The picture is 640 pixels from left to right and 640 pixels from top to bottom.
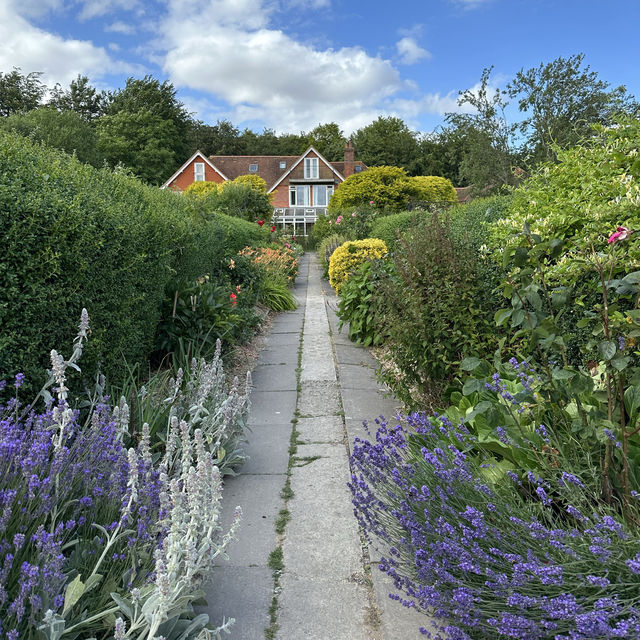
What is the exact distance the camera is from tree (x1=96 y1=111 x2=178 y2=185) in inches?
1540

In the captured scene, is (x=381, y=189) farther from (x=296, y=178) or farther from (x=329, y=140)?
(x=329, y=140)

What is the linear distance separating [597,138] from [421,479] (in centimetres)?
320

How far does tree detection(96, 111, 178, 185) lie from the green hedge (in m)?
37.4

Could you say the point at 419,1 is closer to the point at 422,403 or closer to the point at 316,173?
the point at 422,403

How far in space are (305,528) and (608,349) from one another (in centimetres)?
178

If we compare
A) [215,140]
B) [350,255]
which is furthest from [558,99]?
[215,140]

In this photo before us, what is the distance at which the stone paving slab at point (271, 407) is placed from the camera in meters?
4.50

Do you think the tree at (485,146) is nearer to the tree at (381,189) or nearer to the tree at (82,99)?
the tree at (381,189)

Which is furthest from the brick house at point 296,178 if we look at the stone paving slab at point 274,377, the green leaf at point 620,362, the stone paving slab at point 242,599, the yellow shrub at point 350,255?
the green leaf at point 620,362

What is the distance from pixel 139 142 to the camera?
4162 cm

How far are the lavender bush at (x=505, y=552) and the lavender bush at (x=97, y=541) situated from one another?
28.2 inches

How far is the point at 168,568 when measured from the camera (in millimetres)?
1551

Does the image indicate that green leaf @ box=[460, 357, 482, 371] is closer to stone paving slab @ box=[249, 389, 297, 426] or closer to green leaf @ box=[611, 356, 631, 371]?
green leaf @ box=[611, 356, 631, 371]

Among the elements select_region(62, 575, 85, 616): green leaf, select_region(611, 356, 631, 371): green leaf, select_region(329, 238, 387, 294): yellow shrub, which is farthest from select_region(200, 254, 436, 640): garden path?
select_region(329, 238, 387, 294): yellow shrub
